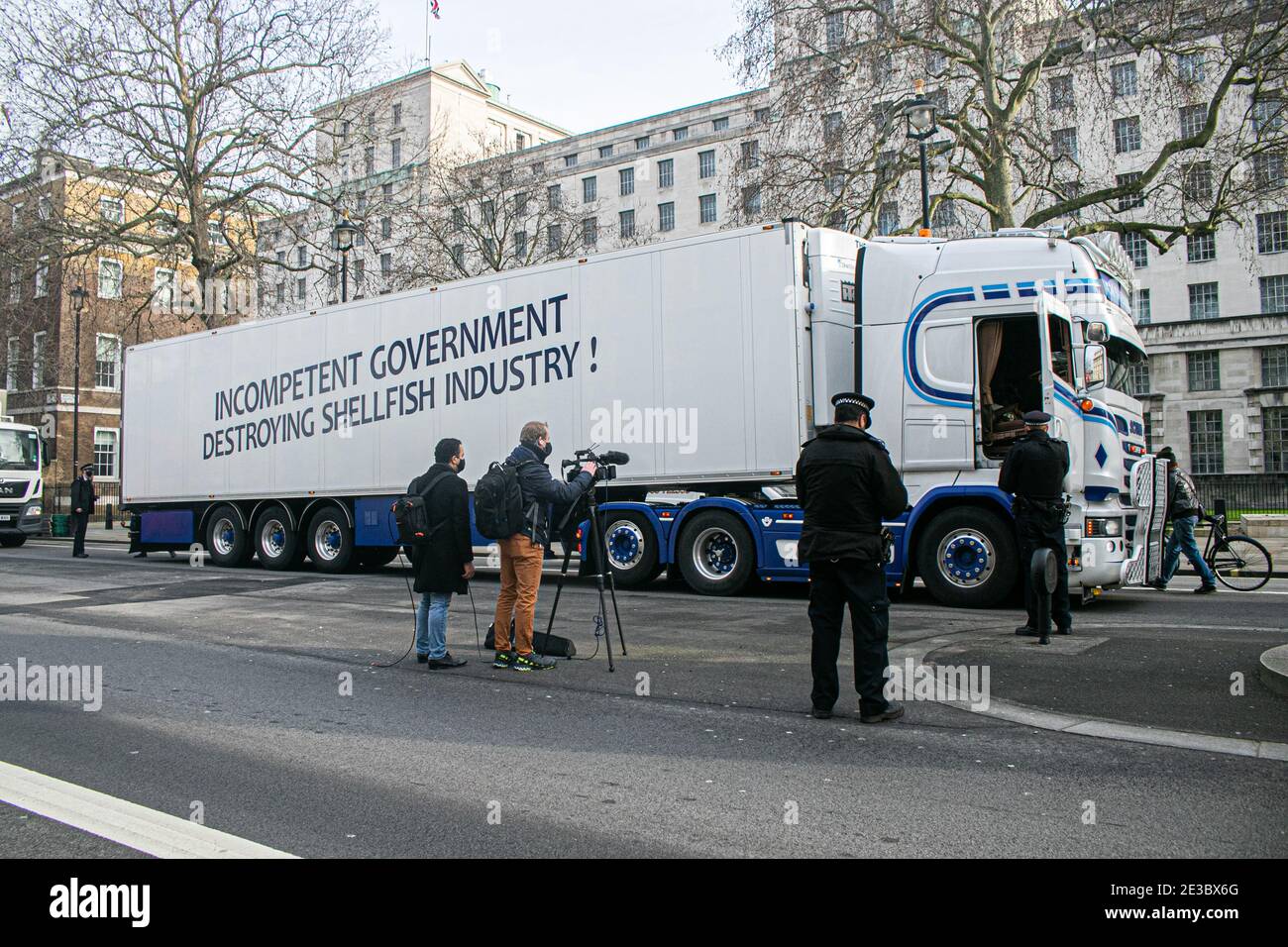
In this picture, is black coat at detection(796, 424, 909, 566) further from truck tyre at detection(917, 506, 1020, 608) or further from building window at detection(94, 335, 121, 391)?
building window at detection(94, 335, 121, 391)

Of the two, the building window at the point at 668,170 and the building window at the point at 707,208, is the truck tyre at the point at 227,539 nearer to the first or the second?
the building window at the point at 707,208

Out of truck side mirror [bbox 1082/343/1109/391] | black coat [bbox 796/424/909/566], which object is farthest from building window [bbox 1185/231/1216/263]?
black coat [bbox 796/424/909/566]

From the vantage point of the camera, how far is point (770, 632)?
9641 millimetres

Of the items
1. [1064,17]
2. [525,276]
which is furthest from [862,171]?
[525,276]

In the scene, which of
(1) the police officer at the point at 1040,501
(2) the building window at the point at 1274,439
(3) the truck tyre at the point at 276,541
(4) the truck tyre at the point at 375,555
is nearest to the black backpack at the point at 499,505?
(1) the police officer at the point at 1040,501

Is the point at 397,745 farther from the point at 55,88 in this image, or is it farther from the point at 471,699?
the point at 55,88

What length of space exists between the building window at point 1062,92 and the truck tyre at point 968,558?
18238 millimetres

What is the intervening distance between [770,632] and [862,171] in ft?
56.1

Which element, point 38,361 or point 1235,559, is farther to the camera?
point 38,361

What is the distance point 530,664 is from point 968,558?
18.2 feet

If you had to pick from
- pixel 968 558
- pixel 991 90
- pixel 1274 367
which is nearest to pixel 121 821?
pixel 968 558

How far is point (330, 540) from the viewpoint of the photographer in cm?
1703

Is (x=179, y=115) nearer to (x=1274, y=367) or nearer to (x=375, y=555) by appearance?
(x=375, y=555)

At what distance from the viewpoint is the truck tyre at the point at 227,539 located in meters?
18.2
